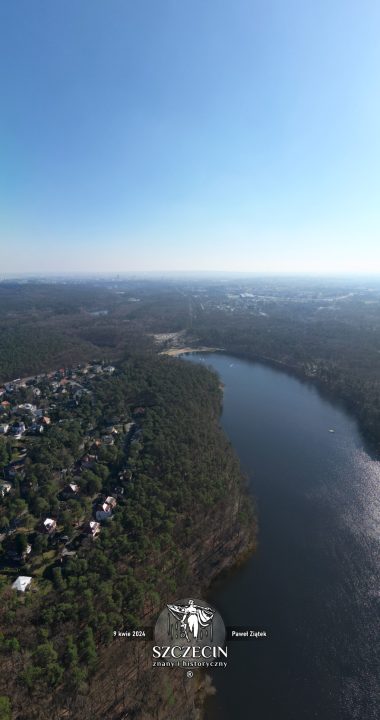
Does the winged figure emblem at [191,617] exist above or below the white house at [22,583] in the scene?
above

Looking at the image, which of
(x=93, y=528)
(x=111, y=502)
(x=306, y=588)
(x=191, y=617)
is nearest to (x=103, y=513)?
(x=111, y=502)

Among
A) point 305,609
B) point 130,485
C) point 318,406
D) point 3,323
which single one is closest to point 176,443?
point 130,485

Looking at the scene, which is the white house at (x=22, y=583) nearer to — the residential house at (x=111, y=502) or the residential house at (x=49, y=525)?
the residential house at (x=49, y=525)

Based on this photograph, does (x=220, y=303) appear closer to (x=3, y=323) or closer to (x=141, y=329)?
(x=141, y=329)

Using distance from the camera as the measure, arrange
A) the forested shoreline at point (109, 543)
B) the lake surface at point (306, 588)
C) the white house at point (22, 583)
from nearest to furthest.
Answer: the forested shoreline at point (109, 543)
the lake surface at point (306, 588)
the white house at point (22, 583)

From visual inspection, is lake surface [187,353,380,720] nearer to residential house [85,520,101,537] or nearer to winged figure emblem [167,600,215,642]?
winged figure emblem [167,600,215,642]

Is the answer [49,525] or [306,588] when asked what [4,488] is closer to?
[49,525]

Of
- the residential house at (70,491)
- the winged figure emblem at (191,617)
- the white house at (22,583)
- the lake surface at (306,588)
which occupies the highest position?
the winged figure emblem at (191,617)

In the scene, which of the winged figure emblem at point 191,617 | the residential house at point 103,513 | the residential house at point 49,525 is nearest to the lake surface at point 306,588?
the winged figure emblem at point 191,617
